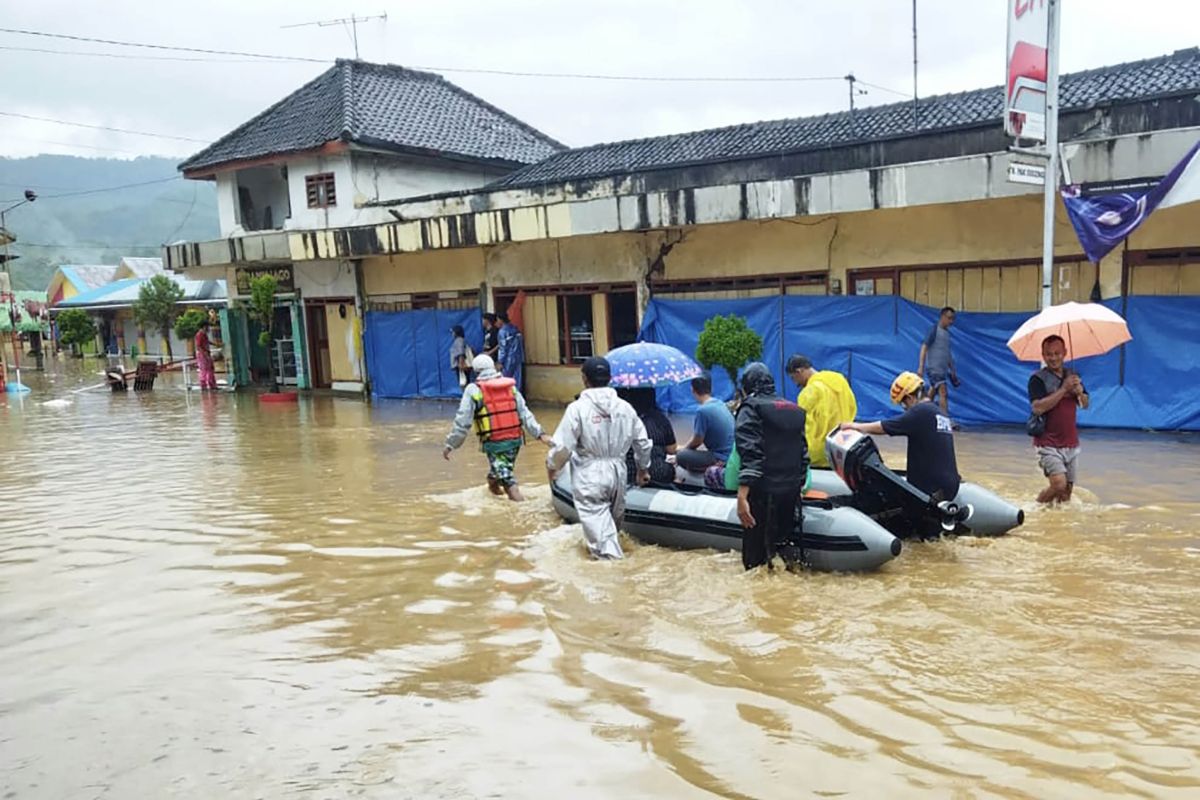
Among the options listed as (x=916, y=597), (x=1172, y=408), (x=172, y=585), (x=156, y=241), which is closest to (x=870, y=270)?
(x=1172, y=408)

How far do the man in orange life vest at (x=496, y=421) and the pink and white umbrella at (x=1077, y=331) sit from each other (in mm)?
Result: 4276

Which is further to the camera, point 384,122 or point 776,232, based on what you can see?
point 384,122

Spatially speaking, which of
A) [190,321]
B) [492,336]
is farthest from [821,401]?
[190,321]

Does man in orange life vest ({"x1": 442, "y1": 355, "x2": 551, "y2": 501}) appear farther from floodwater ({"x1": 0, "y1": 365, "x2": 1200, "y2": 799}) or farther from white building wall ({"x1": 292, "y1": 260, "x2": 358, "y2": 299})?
white building wall ({"x1": 292, "y1": 260, "x2": 358, "y2": 299})

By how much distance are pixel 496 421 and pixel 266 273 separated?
16.6 meters

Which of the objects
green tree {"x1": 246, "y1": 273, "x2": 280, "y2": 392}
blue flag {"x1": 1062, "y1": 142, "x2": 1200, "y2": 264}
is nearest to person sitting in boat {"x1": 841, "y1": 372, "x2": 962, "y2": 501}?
blue flag {"x1": 1062, "y1": 142, "x2": 1200, "y2": 264}

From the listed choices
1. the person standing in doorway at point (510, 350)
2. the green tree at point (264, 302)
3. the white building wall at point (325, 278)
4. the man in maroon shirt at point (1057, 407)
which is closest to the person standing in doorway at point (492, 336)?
the person standing in doorway at point (510, 350)

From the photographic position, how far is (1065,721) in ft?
13.0

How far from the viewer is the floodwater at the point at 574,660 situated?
149 inches

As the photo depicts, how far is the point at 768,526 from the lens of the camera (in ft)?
19.8

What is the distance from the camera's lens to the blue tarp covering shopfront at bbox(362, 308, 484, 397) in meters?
18.8

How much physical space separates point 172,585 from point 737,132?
14094 millimetres

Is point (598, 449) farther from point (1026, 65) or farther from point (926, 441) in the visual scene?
point (1026, 65)

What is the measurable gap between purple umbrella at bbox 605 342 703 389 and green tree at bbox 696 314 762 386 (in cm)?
394
